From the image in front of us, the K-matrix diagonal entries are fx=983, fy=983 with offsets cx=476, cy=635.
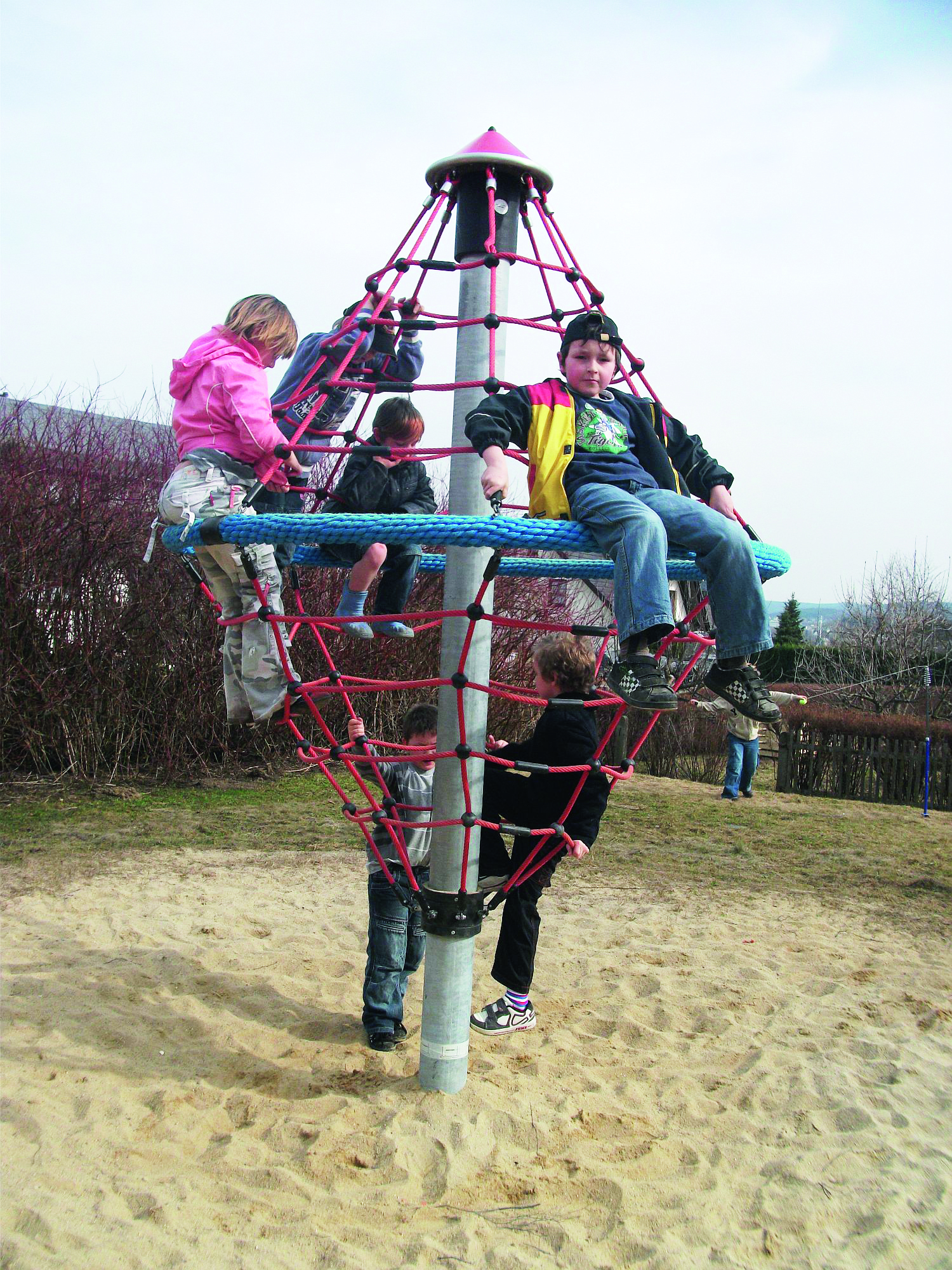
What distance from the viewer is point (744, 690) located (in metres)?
2.44

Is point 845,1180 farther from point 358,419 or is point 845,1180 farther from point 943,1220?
point 358,419

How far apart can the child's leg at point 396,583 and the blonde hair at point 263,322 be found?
83cm

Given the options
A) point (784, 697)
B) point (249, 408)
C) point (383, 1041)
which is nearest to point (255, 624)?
point (249, 408)

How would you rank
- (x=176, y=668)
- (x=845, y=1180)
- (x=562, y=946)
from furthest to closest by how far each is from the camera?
(x=176, y=668), (x=562, y=946), (x=845, y=1180)

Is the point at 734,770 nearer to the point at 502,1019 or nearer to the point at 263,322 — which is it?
the point at 502,1019

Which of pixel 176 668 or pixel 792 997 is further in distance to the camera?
pixel 176 668

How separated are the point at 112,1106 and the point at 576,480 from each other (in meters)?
2.05

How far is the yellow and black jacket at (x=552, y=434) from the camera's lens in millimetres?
2340

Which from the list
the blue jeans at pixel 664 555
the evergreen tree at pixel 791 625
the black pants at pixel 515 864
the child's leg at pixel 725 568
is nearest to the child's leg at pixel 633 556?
the blue jeans at pixel 664 555

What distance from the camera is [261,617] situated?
2.57 metres

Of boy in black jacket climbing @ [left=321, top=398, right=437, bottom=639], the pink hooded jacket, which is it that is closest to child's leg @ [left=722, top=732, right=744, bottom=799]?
boy in black jacket climbing @ [left=321, top=398, right=437, bottom=639]

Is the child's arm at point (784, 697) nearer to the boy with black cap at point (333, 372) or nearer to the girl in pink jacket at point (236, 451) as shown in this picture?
the girl in pink jacket at point (236, 451)

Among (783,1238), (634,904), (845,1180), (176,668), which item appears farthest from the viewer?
(176,668)

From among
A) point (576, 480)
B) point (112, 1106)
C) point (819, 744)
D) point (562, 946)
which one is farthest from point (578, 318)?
point (819, 744)
